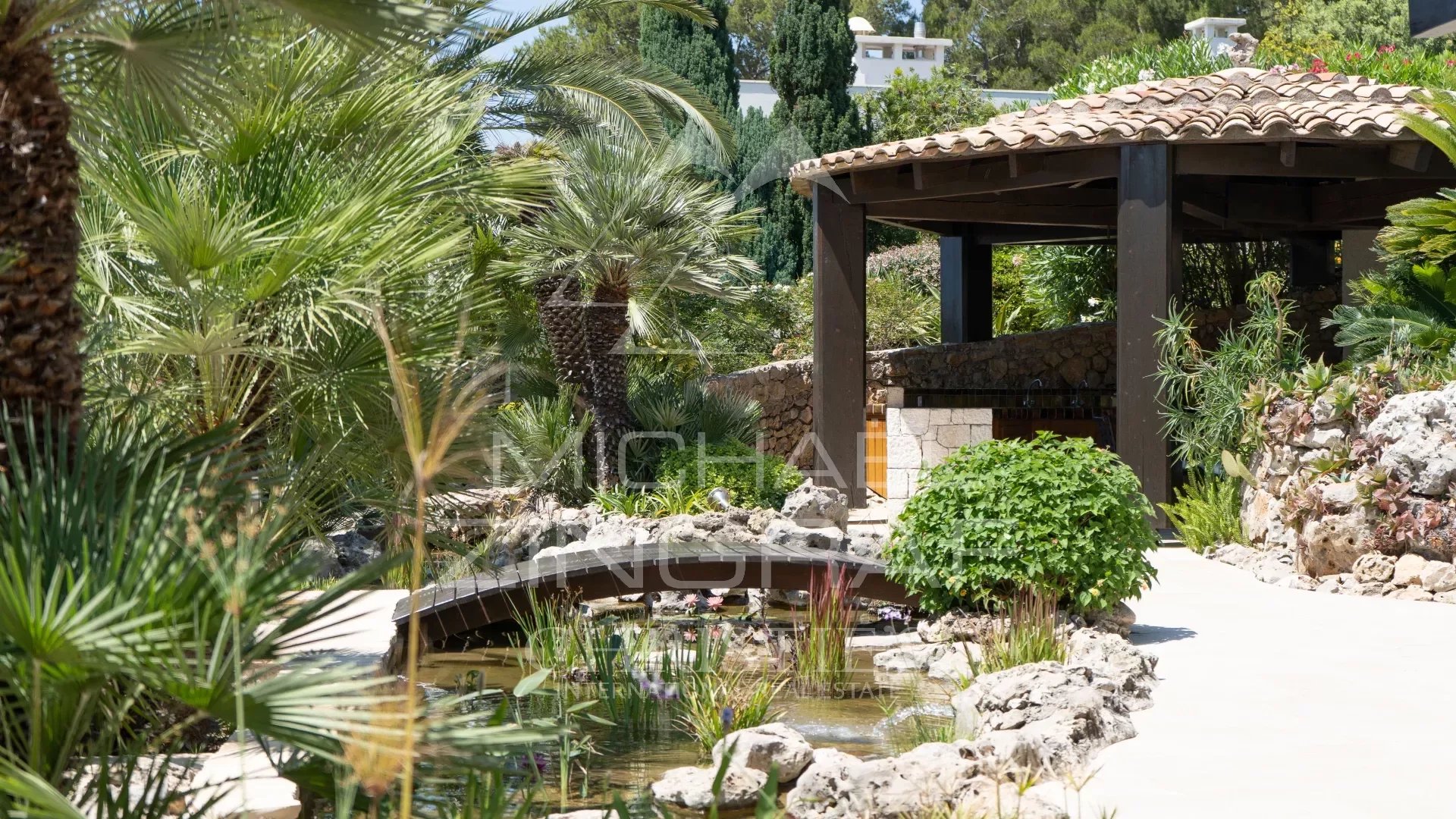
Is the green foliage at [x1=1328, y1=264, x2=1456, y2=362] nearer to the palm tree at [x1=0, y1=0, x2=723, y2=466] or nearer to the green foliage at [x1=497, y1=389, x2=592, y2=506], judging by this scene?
the green foliage at [x1=497, y1=389, x2=592, y2=506]

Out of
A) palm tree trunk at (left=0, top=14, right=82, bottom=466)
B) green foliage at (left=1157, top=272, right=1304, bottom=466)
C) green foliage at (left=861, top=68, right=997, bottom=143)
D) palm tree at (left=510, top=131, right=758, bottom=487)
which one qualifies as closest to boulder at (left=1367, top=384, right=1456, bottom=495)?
green foliage at (left=1157, top=272, right=1304, bottom=466)

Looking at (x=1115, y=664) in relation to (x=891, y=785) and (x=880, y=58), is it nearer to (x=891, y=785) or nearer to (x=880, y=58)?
(x=891, y=785)

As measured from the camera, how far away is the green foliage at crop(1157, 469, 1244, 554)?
9977 mm

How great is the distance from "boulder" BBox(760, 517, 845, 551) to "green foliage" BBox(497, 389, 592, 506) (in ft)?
8.98

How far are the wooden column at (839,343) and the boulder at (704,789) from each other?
6.88 metres

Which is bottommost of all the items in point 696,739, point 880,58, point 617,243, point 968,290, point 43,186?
point 696,739

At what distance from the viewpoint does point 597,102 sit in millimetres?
12500

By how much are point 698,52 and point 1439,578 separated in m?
19.1

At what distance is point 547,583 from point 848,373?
4.74 metres

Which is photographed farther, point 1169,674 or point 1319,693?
point 1169,674

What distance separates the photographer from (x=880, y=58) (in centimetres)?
5178

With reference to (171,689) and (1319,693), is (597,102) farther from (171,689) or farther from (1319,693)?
(171,689)

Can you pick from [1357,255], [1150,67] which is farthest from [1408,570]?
[1150,67]

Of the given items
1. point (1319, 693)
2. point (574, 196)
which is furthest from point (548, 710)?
point (574, 196)
